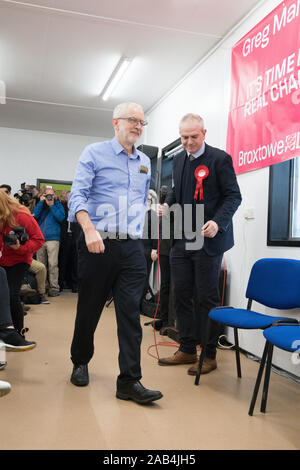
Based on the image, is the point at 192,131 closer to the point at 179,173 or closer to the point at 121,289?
the point at 179,173

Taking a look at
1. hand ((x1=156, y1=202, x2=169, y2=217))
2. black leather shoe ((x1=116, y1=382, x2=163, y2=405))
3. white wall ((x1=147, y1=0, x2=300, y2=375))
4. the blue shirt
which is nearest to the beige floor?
black leather shoe ((x1=116, y1=382, x2=163, y2=405))

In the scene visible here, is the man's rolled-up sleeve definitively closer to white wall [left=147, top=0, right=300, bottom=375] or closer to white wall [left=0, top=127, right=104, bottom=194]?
white wall [left=147, top=0, right=300, bottom=375]

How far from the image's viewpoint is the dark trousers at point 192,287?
2514 mm

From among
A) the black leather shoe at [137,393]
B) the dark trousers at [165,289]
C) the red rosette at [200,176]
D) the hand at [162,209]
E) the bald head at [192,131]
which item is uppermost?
the bald head at [192,131]

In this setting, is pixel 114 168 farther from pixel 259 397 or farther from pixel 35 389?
pixel 259 397

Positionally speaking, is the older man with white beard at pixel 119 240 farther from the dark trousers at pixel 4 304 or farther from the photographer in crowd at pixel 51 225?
the photographer in crowd at pixel 51 225

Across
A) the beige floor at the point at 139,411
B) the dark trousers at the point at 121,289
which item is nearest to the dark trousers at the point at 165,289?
the beige floor at the point at 139,411

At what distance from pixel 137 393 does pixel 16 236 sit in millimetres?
1296

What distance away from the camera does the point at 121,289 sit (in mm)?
2035

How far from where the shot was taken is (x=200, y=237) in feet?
8.32

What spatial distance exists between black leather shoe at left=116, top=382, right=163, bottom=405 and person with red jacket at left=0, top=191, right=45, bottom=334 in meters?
1.15

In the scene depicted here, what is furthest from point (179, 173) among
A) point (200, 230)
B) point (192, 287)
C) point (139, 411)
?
point (139, 411)

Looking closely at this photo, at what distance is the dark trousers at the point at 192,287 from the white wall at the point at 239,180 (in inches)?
20.4

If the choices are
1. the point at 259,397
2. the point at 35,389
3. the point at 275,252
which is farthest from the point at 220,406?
the point at 275,252
